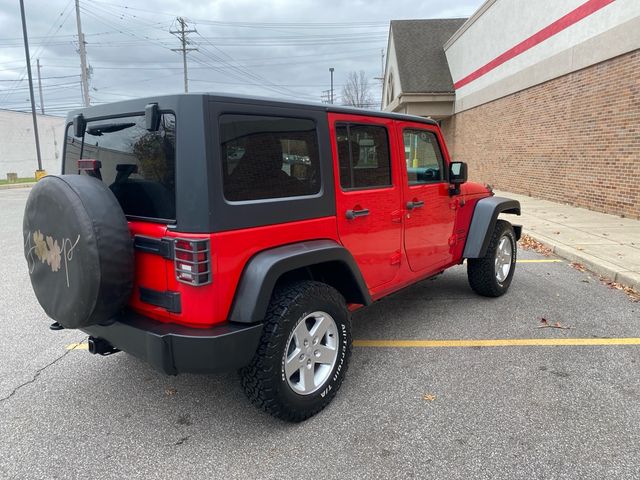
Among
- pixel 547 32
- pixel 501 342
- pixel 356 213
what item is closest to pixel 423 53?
pixel 547 32

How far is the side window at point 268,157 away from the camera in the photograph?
8.05 ft

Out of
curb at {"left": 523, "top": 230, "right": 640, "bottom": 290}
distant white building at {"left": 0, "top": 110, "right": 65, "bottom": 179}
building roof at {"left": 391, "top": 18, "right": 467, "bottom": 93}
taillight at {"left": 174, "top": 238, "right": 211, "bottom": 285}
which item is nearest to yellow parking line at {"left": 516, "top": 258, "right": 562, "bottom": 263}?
curb at {"left": 523, "top": 230, "right": 640, "bottom": 290}

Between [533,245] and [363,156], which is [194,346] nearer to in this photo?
[363,156]

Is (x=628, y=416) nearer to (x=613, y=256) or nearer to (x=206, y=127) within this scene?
(x=206, y=127)

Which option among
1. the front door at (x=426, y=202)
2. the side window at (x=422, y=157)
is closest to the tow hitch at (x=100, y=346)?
the front door at (x=426, y=202)

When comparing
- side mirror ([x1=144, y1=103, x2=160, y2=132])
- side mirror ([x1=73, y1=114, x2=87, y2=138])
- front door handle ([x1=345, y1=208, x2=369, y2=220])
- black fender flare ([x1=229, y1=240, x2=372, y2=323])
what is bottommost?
black fender flare ([x1=229, y1=240, x2=372, y2=323])

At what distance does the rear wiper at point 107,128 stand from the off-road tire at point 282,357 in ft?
4.21

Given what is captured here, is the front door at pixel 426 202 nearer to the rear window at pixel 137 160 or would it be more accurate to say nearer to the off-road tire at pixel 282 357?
the off-road tire at pixel 282 357

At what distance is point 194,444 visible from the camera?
2.64 m

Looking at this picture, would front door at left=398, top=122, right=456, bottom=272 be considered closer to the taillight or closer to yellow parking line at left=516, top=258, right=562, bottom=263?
the taillight

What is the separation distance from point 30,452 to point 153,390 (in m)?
0.81

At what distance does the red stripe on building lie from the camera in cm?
1071

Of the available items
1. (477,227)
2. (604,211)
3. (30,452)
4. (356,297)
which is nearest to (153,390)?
(30,452)

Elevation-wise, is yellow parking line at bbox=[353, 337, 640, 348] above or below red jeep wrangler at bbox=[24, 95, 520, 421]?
below
